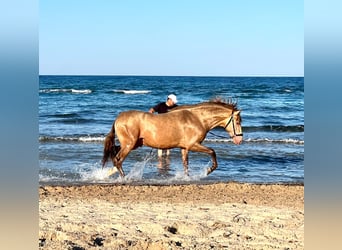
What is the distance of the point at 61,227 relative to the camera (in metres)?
5.73

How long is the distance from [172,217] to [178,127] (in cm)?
182

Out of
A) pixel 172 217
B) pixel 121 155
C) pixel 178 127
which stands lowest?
pixel 172 217

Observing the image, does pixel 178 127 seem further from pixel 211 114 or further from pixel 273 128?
pixel 273 128

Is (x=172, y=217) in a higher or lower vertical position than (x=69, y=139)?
lower

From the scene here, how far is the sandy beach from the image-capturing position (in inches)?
210

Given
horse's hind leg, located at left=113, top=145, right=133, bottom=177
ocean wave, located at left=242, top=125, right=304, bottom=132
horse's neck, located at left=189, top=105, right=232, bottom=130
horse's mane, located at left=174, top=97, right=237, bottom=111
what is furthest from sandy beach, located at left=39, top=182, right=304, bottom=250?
ocean wave, located at left=242, top=125, right=304, bottom=132

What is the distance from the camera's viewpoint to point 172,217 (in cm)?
646

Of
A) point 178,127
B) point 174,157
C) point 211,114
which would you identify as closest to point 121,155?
point 178,127

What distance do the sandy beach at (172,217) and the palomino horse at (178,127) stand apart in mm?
699

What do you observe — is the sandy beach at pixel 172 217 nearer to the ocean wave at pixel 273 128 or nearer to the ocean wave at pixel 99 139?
the ocean wave at pixel 99 139

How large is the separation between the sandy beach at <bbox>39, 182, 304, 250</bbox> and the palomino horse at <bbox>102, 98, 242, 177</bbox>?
0.70m

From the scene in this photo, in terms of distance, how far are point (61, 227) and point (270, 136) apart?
12.6m

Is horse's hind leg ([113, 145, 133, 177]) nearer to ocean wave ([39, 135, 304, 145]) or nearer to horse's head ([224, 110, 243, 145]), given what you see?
horse's head ([224, 110, 243, 145])
